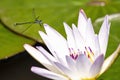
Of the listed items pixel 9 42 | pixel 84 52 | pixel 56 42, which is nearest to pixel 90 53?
pixel 84 52

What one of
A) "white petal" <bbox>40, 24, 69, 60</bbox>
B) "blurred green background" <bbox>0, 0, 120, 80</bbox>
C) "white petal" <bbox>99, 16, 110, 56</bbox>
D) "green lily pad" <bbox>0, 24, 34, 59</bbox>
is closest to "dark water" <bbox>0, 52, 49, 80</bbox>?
"blurred green background" <bbox>0, 0, 120, 80</bbox>

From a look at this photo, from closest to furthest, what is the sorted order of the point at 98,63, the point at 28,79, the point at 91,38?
the point at 98,63
the point at 91,38
the point at 28,79

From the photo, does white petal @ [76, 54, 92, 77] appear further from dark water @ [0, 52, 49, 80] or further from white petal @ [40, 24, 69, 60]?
dark water @ [0, 52, 49, 80]

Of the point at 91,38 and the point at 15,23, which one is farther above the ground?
the point at 15,23

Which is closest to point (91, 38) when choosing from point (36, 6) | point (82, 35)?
→ point (82, 35)

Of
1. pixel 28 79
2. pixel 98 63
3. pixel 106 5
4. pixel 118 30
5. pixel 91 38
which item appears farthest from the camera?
pixel 106 5

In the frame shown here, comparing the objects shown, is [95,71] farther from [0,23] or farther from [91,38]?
[0,23]

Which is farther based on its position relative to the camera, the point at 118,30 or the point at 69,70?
the point at 118,30
